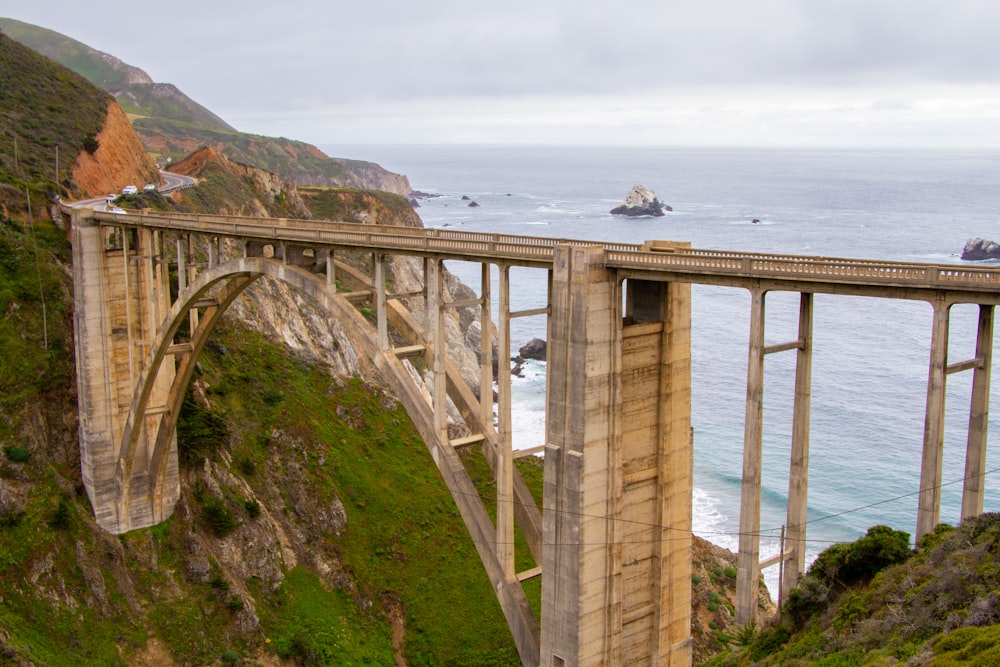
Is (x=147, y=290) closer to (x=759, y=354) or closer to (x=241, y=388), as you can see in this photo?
(x=241, y=388)

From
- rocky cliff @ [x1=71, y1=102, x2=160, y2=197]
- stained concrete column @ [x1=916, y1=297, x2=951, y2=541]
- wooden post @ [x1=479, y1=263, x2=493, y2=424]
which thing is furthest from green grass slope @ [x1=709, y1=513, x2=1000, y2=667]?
rocky cliff @ [x1=71, y1=102, x2=160, y2=197]

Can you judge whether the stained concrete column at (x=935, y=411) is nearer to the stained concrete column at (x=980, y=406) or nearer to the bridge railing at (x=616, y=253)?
the stained concrete column at (x=980, y=406)

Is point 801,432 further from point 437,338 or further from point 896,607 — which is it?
point 437,338

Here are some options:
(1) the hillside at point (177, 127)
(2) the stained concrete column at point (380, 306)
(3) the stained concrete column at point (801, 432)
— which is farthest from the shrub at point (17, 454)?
(1) the hillside at point (177, 127)

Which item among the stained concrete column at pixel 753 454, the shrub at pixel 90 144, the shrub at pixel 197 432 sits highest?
the shrub at pixel 90 144

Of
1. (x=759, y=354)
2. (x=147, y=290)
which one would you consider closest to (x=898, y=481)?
(x=759, y=354)

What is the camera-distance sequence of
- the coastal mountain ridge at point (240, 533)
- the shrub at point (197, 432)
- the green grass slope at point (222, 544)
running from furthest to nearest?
the shrub at point (197, 432), the coastal mountain ridge at point (240, 533), the green grass slope at point (222, 544)

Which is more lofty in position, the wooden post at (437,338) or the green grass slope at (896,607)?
the wooden post at (437,338)

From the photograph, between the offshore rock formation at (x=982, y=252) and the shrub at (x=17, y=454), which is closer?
the shrub at (x=17, y=454)
